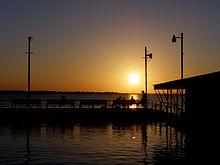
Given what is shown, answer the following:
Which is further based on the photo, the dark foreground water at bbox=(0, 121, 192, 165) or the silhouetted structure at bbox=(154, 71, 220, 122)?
the silhouetted structure at bbox=(154, 71, 220, 122)

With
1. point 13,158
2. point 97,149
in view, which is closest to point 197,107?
point 97,149

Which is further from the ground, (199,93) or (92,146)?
(199,93)

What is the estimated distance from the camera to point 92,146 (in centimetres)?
2161

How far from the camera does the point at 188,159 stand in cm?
1791

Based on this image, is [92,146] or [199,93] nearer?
[92,146]

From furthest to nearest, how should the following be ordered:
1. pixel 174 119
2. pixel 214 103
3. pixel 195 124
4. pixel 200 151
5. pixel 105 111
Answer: pixel 105 111
pixel 174 119
pixel 195 124
pixel 214 103
pixel 200 151

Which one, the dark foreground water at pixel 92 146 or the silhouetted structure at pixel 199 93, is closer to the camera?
the dark foreground water at pixel 92 146

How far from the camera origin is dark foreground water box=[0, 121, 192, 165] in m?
17.7

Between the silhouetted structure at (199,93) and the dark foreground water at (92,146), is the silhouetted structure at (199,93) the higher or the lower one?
the higher one

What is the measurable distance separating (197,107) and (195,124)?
114 centimetres

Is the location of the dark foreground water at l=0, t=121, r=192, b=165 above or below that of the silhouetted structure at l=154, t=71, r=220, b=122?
below

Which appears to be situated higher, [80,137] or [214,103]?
[214,103]

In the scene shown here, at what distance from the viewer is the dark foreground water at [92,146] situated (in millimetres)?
17688

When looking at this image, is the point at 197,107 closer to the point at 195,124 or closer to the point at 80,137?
the point at 195,124
